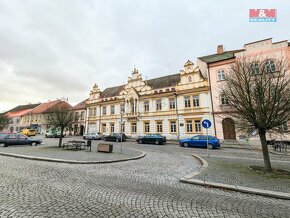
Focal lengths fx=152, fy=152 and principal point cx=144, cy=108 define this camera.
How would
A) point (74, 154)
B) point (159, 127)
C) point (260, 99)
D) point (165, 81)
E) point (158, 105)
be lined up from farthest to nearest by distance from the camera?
point (165, 81) → point (158, 105) → point (159, 127) → point (74, 154) → point (260, 99)

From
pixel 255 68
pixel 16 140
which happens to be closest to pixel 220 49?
pixel 255 68

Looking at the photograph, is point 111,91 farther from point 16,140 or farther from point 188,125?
point 16,140

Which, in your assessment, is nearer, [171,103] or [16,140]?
[16,140]

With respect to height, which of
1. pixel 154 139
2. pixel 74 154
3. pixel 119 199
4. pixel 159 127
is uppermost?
pixel 159 127

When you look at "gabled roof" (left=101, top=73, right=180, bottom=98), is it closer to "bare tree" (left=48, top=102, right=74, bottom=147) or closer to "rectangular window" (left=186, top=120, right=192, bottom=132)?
"rectangular window" (left=186, top=120, right=192, bottom=132)

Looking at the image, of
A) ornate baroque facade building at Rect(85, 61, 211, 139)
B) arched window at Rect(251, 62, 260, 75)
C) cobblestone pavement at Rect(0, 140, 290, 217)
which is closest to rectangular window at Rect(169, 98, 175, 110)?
ornate baroque facade building at Rect(85, 61, 211, 139)

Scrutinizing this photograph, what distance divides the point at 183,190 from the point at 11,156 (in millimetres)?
12692

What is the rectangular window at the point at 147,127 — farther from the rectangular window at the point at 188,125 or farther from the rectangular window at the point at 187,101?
the rectangular window at the point at 187,101

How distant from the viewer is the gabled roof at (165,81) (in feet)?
98.2

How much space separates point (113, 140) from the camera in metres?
27.2

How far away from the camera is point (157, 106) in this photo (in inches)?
1148

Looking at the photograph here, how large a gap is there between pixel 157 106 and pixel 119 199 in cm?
2505

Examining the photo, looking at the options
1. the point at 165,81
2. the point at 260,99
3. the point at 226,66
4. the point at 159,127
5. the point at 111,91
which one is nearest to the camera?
the point at 260,99

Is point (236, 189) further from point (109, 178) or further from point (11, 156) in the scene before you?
point (11, 156)
